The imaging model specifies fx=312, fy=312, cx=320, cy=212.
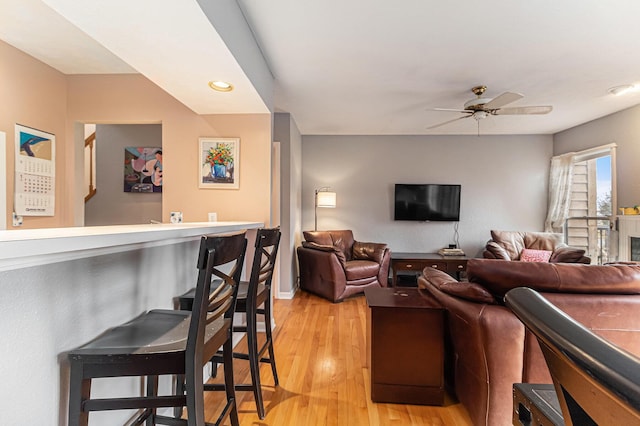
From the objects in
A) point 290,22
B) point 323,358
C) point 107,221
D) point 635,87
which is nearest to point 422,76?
point 290,22

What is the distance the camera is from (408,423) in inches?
70.2

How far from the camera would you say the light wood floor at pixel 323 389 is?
1816mm

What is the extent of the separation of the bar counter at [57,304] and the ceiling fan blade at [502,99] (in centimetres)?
295

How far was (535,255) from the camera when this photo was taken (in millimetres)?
4480

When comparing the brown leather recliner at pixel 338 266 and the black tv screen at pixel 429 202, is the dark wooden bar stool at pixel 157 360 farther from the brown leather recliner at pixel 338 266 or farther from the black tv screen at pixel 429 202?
the black tv screen at pixel 429 202

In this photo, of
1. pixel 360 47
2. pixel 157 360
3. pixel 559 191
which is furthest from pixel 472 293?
pixel 559 191

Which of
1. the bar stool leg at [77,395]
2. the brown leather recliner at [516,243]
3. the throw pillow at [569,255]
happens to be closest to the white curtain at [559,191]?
the brown leather recliner at [516,243]

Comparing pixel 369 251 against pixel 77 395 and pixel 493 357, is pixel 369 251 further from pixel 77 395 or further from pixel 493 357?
pixel 77 395

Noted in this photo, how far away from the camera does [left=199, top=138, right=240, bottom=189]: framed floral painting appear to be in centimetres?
305

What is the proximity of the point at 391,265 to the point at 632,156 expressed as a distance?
324cm

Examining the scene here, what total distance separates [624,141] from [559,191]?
1142 millimetres

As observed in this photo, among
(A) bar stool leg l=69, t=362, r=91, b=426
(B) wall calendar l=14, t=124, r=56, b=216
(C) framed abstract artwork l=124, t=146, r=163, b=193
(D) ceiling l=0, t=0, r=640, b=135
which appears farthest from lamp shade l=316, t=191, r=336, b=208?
(A) bar stool leg l=69, t=362, r=91, b=426

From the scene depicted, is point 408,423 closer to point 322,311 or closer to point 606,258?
point 322,311

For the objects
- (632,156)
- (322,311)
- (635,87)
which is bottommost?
(322,311)
